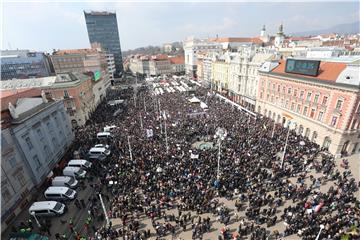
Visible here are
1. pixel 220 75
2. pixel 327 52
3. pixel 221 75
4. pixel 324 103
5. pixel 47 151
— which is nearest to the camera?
pixel 47 151

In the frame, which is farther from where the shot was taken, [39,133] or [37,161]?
[39,133]

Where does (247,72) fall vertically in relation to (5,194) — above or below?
above

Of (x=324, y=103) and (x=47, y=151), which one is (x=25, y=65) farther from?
(x=324, y=103)

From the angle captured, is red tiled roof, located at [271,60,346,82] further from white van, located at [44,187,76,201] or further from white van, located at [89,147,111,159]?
white van, located at [44,187,76,201]

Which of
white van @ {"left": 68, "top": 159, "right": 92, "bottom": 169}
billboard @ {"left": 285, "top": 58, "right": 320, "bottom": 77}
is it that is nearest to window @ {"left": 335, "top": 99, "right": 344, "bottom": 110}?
billboard @ {"left": 285, "top": 58, "right": 320, "bottom": 77}

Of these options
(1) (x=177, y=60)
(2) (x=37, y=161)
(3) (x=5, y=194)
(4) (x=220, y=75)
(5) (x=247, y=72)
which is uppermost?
(5) (x=247, y=72)

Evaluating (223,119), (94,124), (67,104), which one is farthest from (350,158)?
(67,104)

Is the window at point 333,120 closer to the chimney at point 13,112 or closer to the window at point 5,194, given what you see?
the window at point 5,194

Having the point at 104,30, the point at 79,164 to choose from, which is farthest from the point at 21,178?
the point at 104,30

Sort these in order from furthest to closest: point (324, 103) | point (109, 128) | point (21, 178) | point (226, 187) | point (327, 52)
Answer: point (327, 52), point (109, 128), point (324, 103), point (226, 187), point (21, 178)
